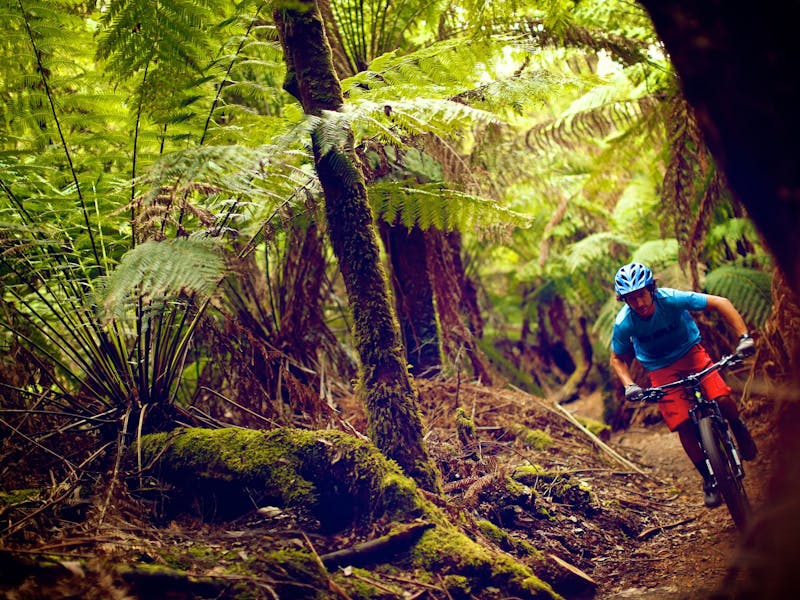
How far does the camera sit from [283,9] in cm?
268

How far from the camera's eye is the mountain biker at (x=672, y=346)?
3.34 m

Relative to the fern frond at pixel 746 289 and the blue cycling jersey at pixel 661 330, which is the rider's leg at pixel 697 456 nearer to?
the blue cycling jersey at pixel 661 330

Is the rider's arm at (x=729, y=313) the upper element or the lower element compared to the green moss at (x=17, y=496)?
upper

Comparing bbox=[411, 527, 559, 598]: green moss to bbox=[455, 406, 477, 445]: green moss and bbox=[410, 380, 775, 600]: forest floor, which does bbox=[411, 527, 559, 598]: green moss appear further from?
bbox=[455, 406, 477, 445]: green moss

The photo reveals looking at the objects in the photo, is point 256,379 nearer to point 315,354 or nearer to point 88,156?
point 315,354

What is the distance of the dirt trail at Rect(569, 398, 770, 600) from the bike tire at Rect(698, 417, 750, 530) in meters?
0.14

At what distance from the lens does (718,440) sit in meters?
3.12

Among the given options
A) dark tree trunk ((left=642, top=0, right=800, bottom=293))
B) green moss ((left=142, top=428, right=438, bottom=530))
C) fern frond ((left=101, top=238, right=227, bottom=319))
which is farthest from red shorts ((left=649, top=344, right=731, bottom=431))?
fern frond ((left=101, top=238, right=227, bottom=319))

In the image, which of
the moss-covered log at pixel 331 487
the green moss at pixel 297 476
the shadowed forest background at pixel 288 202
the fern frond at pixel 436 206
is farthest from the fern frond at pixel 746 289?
the green moss at pixel 297 476

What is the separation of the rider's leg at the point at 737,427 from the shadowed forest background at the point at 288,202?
1.69 ft

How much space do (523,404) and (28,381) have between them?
3496 millimetres

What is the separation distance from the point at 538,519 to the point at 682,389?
1.18m

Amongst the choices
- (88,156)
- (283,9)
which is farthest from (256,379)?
(283,9)

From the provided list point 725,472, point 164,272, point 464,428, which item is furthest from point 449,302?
point 164,272
